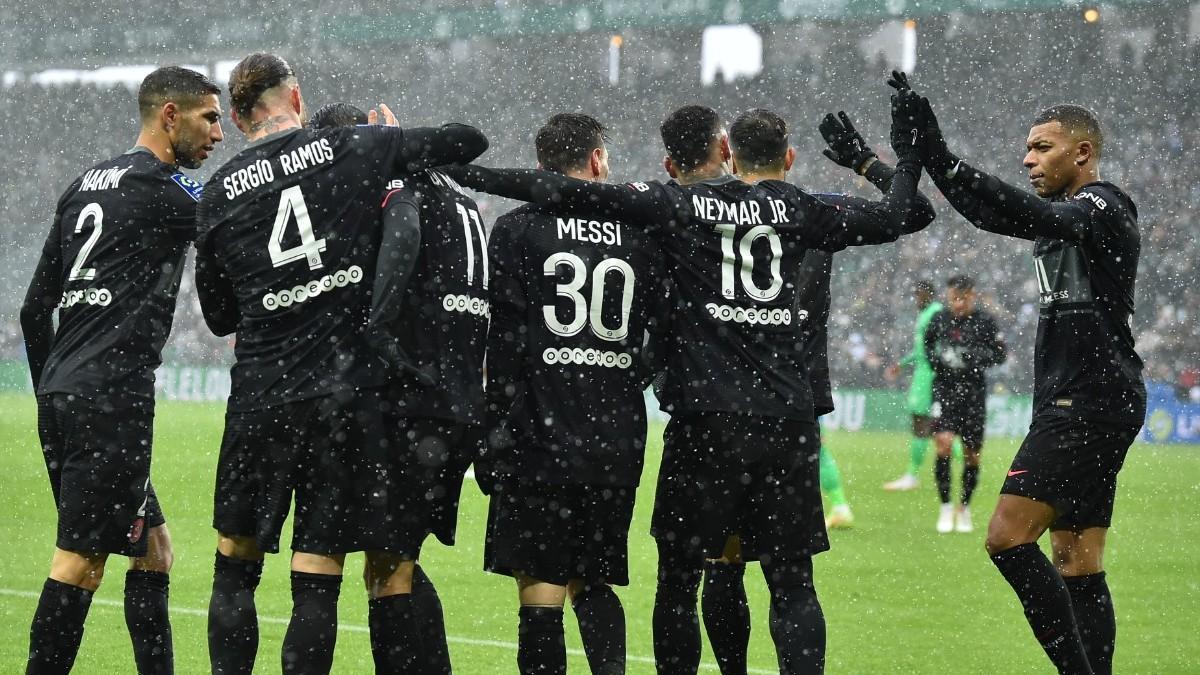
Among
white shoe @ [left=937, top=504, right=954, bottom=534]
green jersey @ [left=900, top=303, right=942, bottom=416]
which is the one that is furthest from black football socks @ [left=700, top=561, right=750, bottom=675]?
green jersey @ [left=900, top=303, right=942, bottom=416]

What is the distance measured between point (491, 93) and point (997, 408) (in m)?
13.5

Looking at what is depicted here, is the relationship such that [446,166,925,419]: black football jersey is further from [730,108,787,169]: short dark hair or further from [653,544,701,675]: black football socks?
[653,544,701,675]: black football socks

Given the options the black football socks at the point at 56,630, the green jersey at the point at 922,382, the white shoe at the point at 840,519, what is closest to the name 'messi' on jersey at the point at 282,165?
the black football socks at the point at 56,630

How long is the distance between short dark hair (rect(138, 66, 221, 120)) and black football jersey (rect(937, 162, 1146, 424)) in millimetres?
2463

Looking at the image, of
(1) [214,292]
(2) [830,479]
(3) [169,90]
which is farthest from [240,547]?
(2) [830,479]

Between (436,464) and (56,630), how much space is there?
1.28 m

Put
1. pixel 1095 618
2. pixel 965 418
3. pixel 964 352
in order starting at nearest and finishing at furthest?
pixel 1095 618 → pixel 965 418 → pixel 964 352

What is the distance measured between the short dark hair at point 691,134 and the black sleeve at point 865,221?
0.41m

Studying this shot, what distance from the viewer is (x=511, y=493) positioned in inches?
170

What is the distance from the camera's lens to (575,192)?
4.18 meters

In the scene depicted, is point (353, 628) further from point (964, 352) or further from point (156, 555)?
point (964, 352)

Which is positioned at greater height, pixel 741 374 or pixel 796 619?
pixel 741 374

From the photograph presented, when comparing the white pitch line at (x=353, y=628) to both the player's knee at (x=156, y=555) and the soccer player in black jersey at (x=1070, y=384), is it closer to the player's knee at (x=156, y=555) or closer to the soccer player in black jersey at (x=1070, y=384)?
the player's knee at (x=156, y=555)

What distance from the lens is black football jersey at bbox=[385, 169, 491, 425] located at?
13.4 ft
